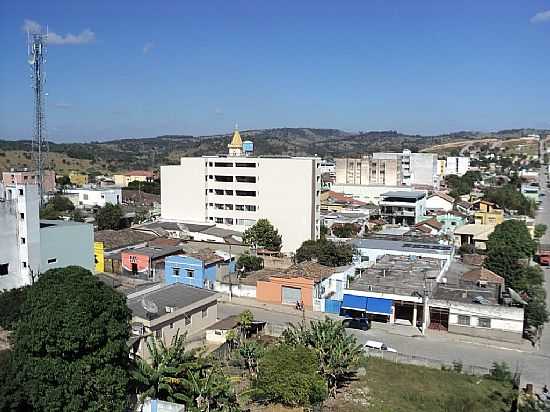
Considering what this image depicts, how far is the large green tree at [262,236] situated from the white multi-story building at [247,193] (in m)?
1.77

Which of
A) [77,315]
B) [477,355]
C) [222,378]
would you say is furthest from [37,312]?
[477,355]

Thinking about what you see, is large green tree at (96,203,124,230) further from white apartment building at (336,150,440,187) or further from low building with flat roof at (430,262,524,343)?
white apartment building at (336,150,440,187)

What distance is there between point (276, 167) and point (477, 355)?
914 inches

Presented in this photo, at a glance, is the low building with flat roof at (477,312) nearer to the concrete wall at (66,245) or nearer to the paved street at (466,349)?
the paved street at (466,349)

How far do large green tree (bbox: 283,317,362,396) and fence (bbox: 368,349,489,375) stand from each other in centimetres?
227

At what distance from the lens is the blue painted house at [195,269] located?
99.2 ft

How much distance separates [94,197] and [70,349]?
5382cm

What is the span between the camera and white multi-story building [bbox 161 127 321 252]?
1606 inches

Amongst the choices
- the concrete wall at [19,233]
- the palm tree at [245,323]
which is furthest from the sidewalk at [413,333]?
the concrete wall at [19,233]

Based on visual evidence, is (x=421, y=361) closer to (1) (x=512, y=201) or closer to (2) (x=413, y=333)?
(2) (x=413, y=333)

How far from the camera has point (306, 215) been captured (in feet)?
133

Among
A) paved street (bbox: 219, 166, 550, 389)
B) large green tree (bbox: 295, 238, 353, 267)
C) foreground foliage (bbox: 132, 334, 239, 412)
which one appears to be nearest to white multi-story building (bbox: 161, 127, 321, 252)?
large green tree (bbox: 295, 238, 353, 267)

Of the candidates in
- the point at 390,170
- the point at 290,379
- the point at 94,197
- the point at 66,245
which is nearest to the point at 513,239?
the point at 290,379

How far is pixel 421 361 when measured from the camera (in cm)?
2044
